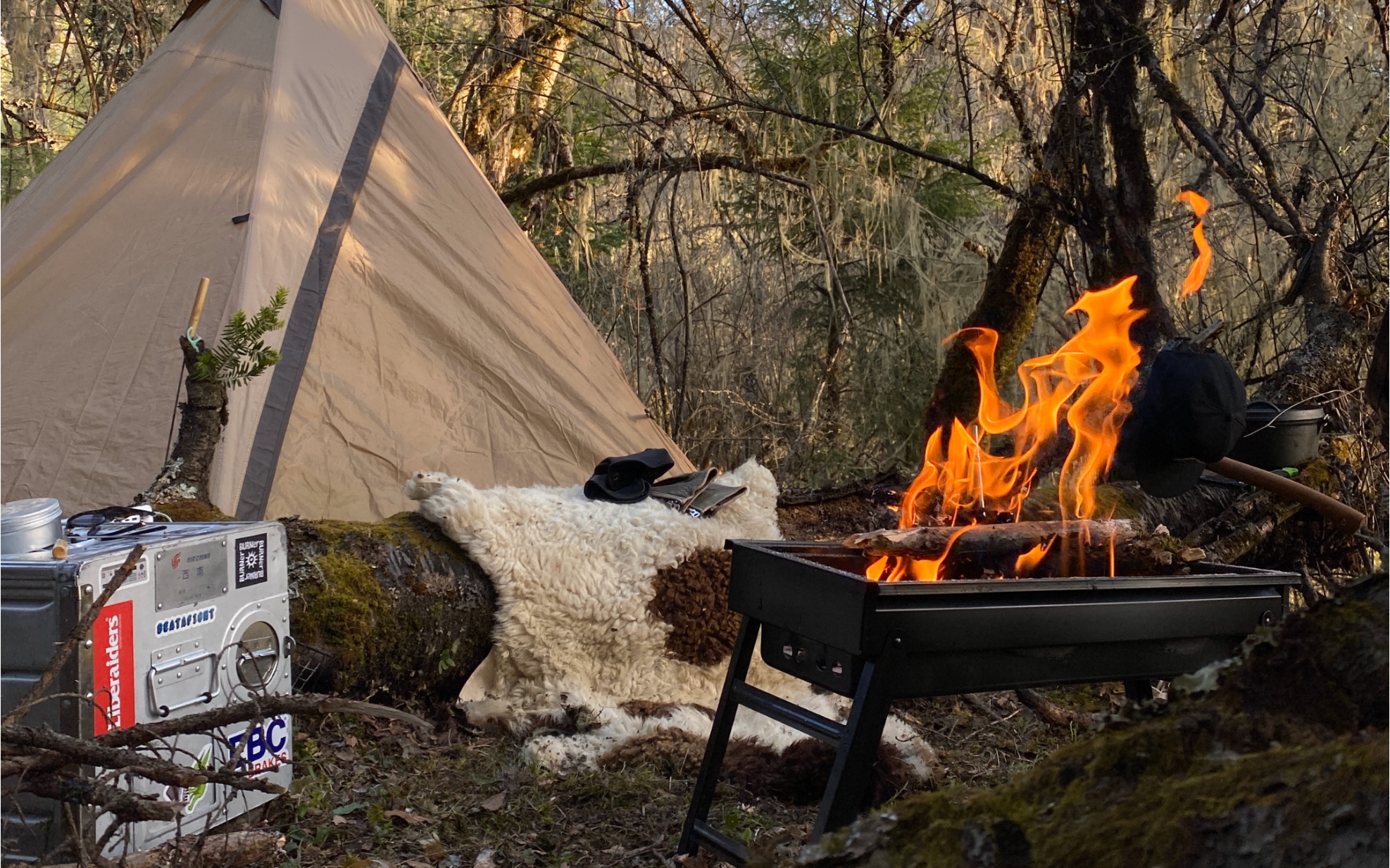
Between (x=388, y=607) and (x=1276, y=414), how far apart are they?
3.00m

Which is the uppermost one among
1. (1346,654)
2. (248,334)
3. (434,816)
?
(248,334)

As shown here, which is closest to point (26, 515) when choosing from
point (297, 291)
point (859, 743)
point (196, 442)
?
point (196, 442)

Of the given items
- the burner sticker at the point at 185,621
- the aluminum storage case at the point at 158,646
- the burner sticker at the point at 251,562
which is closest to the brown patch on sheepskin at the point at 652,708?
the aluminum storage case at the point at 158,646

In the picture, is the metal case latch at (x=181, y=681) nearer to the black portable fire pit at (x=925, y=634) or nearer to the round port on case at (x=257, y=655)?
the round port on case at (x=257, y=655)

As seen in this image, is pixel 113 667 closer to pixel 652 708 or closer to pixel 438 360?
pixel 652 708

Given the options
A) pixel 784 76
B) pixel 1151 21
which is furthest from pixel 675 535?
pixel 784 76

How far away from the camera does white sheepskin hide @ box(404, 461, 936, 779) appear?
3.28 meters

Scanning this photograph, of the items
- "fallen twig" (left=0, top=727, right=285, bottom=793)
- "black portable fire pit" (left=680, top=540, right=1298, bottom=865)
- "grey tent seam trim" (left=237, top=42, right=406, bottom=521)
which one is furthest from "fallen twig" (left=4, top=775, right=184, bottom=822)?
"grey tent seam trim" (left=237, top=42, right=406, bottom=521)

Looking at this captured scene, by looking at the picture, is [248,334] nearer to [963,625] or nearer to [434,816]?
[434,816]

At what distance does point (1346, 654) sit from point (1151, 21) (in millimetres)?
4282

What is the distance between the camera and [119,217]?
437 cm

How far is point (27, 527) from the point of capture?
1951mm

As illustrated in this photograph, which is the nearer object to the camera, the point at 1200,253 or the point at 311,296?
the point at 1200,253

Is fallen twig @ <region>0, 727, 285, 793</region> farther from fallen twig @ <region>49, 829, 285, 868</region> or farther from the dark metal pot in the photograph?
the dark metal pot
